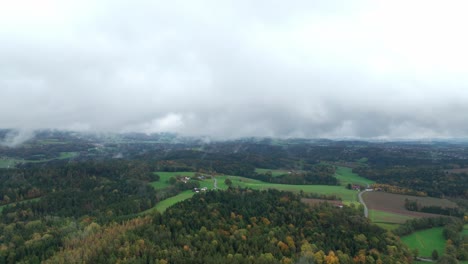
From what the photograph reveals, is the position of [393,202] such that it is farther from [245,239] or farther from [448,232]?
[245,239]

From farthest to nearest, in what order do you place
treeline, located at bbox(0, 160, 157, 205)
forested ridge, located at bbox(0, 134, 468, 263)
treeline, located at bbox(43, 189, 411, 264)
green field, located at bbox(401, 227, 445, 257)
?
treeline, located at bbox(0, 160, 157, 205) → green field, located at bbox(401, 227, 445, 257) → forested ridge, located at bbox(0, 134, 468, 263) → treeline, located at bbox(43, 189, 411, 264)

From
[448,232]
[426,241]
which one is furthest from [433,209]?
[426,241]

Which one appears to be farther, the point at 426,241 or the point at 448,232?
the point at 448,232

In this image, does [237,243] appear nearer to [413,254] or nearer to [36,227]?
[413,254]

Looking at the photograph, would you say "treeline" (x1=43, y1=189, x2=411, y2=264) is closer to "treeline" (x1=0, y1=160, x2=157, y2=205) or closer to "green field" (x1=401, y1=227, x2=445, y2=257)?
"green field" (x1=401, y1=227, x2=445, y2=257)

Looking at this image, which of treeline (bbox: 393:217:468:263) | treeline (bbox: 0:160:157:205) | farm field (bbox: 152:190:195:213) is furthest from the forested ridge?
farm field (bbox: 152:190:195:213)

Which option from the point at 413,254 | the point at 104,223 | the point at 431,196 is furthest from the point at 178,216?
the point at 431,196
